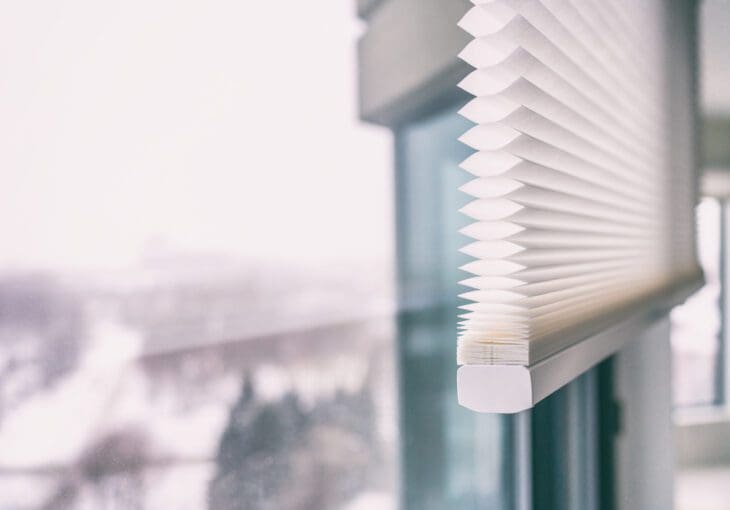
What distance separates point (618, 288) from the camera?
2.82 ft

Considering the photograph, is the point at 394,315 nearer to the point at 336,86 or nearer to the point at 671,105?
the point at 336,86

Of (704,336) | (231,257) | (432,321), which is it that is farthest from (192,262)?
(704,336)

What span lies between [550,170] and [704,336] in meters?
2.81

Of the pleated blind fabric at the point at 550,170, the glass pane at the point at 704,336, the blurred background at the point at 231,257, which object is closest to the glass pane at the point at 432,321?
the blurred background at the point at 231,257

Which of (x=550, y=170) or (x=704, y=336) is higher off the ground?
(x=550, y=170)

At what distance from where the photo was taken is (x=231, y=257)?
1.93 feet

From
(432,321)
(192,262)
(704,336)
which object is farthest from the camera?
(704,336)

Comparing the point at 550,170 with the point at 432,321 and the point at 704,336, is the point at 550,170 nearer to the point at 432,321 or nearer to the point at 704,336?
the point at 432,321

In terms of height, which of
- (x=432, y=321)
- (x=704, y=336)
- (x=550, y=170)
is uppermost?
(x=550, y=170)

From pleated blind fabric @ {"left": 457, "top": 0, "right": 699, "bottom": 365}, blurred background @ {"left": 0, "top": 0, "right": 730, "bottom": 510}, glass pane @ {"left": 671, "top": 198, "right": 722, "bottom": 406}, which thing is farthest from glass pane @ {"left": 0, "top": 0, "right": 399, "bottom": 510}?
glass pane @ {"left": 671, "top": 198, "right": 722, "bottom": 406}

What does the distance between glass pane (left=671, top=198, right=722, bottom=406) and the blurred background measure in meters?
2.33

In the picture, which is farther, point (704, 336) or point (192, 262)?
point (704, 336)

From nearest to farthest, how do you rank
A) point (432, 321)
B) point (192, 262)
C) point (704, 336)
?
1. point (192, 262)
2. point (432, 321)
3. point (704, 336)

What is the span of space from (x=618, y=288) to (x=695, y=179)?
2.20 ft
